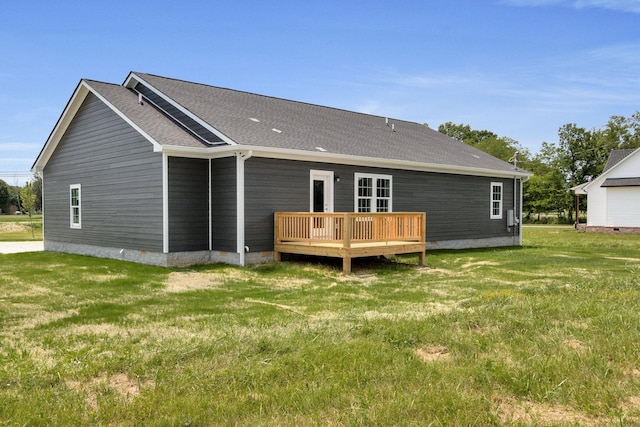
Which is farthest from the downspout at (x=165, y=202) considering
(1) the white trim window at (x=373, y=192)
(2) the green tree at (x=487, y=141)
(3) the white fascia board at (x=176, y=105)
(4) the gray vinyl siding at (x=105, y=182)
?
(2) the green tree at (x=487, y=141)

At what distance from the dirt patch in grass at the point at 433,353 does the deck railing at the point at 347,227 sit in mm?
6117

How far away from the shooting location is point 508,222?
1967 cm

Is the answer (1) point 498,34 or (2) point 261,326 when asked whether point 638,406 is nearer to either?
(2) point 261,326

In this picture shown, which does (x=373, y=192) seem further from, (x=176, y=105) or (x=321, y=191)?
(x=176, y=105)

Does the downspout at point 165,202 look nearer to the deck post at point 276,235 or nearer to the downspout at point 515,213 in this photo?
the deck post at point 276,235

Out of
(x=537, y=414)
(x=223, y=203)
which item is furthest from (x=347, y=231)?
(x=537, y=414)

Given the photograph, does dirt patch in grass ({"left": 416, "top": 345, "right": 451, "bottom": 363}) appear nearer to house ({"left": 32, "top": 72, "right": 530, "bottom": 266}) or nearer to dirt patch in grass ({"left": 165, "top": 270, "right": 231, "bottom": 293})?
dirt patch in grass ({"left": 165, "top": 270, "right": 231, "bottom": 293})

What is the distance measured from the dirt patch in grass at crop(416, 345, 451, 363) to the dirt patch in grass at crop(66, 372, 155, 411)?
2.36 meters

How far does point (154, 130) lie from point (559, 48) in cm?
1424

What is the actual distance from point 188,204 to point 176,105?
3.00 meters

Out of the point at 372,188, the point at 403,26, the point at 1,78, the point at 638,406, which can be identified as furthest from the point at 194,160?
the point at 1,78

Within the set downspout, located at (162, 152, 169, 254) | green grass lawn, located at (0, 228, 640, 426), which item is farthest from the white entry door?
green grass lawn, located at (0, 228, 640, 426)

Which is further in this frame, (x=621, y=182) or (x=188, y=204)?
(x=621, y=182)

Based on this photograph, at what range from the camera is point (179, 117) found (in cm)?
1370
